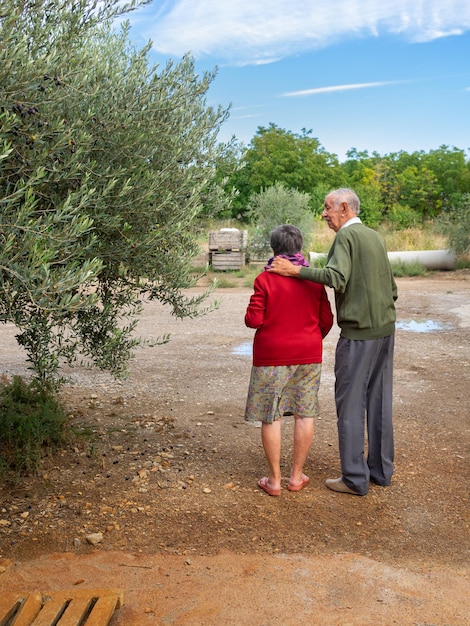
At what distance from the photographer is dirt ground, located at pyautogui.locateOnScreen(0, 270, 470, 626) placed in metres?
4.25

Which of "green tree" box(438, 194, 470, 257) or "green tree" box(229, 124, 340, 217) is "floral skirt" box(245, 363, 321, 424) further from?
"green tree" box(229, 124, 340, 217)

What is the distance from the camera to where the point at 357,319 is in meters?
5.38

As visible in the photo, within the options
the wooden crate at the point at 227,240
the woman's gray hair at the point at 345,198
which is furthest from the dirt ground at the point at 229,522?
the wooden crate at the point at 227,240

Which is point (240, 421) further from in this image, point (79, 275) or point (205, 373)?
point (79, 275)

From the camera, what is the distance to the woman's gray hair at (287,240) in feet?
17.1

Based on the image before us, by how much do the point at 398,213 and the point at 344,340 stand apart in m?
41.8

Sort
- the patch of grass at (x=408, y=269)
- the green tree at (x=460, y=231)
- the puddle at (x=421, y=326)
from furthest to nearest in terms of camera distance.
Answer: the green tree at (x=460, y=231) → the patch of grass at (x=408, y=269) → the puddle at (x=421, y=326)

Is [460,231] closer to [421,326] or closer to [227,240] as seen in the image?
[227,240]

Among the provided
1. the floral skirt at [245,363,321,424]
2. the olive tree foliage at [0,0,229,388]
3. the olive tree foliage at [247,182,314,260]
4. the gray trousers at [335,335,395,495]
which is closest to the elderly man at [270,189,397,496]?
the gray trousers at [335,335,395,495]

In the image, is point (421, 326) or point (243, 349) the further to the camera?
point (421, 326)

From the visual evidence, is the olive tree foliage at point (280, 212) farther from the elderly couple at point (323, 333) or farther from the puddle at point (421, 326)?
the elderly couple at point (323, 333)

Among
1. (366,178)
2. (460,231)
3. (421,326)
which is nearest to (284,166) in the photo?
(366,178)

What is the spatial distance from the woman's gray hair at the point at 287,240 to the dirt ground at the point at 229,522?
1948mm

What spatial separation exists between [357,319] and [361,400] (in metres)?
0.65
